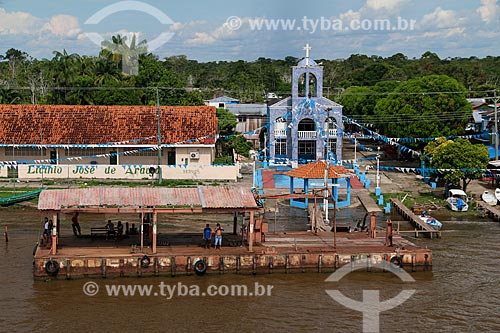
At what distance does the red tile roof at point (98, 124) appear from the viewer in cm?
5050

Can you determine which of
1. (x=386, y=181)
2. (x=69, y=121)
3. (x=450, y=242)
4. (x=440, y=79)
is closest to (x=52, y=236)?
(x=450, y=242)

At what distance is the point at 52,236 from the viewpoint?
29.3 metres

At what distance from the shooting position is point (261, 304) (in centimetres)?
2645

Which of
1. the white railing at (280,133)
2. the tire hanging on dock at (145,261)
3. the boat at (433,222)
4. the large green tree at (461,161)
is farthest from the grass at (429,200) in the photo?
the tire hanging on dock at (145,261)

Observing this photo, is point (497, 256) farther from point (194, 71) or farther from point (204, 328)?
point (194, 71)

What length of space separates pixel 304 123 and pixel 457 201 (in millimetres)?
20076

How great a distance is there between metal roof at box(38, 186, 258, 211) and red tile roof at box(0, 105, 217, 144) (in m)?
20.1

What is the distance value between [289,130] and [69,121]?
1770cm

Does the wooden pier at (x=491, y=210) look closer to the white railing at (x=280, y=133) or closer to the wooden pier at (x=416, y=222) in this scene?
the wooden pier at (x=416, y=222)

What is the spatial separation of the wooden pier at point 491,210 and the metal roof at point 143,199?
16706mm

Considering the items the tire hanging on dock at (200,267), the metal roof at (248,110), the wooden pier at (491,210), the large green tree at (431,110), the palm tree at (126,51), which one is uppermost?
the palm tree at (126,51)

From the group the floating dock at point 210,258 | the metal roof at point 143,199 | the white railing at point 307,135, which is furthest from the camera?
the white railing at point 307,135

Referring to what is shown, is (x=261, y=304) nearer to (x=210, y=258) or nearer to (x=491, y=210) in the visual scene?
(x=210, y=258)

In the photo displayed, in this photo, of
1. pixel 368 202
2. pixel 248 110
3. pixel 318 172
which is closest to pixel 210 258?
pixel 318 172
